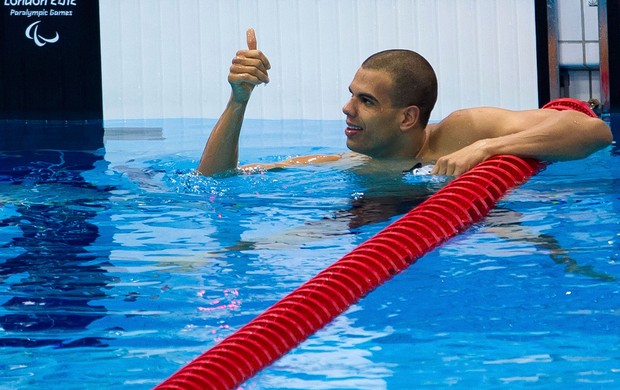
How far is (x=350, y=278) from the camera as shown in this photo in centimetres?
266

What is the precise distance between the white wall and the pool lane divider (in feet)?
13.5

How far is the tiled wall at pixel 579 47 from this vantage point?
7633 millimetres

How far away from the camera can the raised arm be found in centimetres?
428

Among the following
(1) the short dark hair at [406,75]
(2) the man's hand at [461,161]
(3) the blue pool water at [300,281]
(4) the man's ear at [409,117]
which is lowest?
(3) the blue pool water at [300,281]

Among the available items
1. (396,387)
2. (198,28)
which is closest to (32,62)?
(198,28)

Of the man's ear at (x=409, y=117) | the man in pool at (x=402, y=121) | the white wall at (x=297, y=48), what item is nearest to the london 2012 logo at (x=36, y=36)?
the white wall at (x=297, y=48)

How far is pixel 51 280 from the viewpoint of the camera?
10.2 feet

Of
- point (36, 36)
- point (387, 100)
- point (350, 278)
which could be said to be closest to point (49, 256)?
point (350, 278)

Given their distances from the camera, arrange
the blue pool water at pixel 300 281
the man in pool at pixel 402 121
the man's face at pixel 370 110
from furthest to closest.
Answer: the man's face at pixel 370 110
the man in pool at pixel 402 121
the blue pool water at pixel 300 281

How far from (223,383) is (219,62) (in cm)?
627

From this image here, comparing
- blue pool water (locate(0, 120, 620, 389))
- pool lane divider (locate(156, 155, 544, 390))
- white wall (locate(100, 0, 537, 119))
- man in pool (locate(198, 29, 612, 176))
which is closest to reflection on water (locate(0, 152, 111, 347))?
blue pool water (locate(0, 120, 620, 389))

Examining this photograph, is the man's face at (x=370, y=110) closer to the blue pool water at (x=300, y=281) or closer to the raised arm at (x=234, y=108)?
the blue pool water at (x=300, y=281)

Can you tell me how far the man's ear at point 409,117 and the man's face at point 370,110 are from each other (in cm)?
2

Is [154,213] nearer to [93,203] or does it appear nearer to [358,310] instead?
[93,203]
